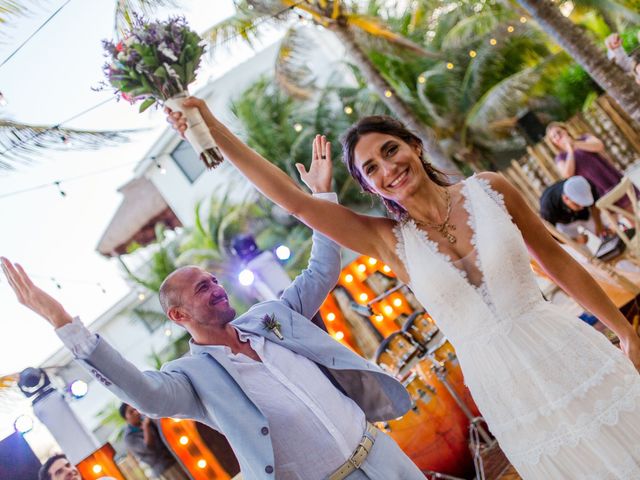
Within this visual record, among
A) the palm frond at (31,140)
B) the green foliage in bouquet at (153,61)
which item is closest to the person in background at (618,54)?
the palm frond at (31,140)

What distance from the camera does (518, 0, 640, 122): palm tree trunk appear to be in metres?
9.39

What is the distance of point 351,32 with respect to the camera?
12.5m

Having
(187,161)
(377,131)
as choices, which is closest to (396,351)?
(377,131)

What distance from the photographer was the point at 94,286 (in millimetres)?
12969

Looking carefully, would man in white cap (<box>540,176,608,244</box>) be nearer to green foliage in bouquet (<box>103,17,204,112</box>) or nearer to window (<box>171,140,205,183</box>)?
green foliage in bouquet (<box>103,17,204,112</box>)

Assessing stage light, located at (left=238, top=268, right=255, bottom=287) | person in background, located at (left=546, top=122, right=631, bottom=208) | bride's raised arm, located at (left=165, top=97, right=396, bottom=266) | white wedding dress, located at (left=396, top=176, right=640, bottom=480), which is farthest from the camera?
stage light, located at (left=238, top=268, right=255, bottom=287)

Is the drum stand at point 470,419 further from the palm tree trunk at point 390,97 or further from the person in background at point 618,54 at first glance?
the palm tree trunk at point 390,97

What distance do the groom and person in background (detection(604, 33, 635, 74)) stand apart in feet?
21.8

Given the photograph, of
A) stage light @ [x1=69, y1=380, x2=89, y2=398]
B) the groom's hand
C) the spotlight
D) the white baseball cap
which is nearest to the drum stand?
the white baseball cap

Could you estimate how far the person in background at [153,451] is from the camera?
794 cm

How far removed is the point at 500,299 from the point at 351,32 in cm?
1087

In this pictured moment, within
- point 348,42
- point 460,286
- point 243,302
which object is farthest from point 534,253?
point 243,302

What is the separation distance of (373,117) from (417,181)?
13.2 inches

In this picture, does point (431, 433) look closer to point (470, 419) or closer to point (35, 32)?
point (470, 419)
